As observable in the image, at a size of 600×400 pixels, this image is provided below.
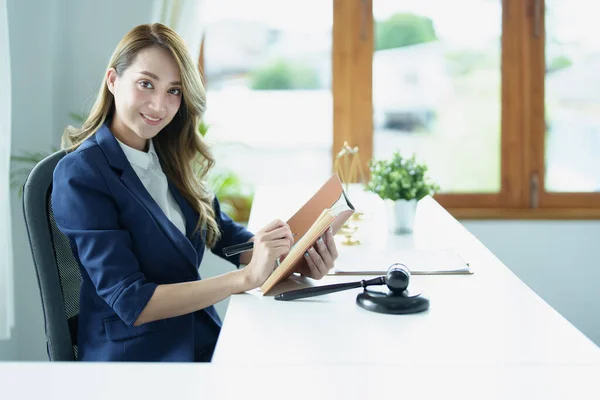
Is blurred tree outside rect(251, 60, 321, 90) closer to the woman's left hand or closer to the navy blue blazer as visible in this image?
the navy blue blazer

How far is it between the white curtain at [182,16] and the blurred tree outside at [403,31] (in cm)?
84

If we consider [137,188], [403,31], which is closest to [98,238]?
[137,188]

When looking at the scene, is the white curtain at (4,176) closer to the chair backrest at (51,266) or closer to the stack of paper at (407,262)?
the chair backrest at (51,266)

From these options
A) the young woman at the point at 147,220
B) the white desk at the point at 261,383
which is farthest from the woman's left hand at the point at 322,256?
the white desk at the point at 261,383

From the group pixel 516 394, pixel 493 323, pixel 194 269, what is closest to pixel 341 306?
pixel 493 323

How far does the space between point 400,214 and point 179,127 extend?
68 centimetres

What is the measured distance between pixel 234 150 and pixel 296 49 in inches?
22.1

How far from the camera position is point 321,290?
58.1 inches

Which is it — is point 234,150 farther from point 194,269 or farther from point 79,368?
point 79,368

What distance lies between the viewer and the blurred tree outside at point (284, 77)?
356cm

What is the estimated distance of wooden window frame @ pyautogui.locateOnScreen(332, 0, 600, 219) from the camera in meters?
3.49

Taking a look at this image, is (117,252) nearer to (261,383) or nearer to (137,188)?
(137,188)

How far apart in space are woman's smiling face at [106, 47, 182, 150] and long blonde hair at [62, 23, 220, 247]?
2cm

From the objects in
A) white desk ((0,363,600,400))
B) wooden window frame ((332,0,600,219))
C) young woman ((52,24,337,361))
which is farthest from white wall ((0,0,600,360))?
white desk ((0,363,600,400))
